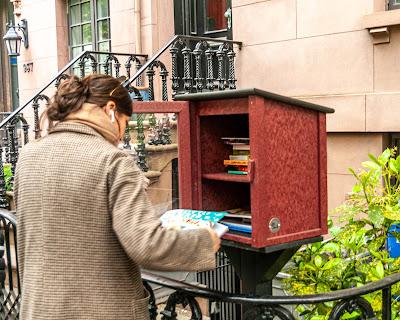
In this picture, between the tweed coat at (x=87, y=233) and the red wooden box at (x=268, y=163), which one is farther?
the red wooden box at (x=268, y=163)

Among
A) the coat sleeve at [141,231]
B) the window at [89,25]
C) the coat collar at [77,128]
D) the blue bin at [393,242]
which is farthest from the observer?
the window at [89,25]

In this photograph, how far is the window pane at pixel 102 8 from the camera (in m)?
10.7

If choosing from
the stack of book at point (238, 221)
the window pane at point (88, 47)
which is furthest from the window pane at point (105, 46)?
the stack of book at point (238, 221)

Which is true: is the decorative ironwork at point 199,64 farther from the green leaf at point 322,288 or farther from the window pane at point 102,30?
the green leaf at point 322,288

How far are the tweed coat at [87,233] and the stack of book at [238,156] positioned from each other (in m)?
0.73

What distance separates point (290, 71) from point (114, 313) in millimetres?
5303

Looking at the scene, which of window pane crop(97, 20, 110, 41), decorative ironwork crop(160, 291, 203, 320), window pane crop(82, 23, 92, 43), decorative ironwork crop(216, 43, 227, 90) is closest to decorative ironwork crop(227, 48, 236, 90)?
decorative ironwork crop(216, 43, 227, 90)

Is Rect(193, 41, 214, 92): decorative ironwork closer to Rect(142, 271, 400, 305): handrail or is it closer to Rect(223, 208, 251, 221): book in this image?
Rect(223, 208, 251, 221): book

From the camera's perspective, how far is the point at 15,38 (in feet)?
38.6

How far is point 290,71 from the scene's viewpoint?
699 cm

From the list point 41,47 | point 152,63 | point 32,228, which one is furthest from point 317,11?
point 41,47

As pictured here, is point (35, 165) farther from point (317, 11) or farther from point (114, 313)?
point (317, 11)

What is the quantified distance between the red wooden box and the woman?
368 millimetres

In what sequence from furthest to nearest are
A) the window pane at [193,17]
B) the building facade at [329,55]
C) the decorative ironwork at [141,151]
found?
the window pane at [193,17], the decorative ironwork at [141,151], the building facade at [329,55]
